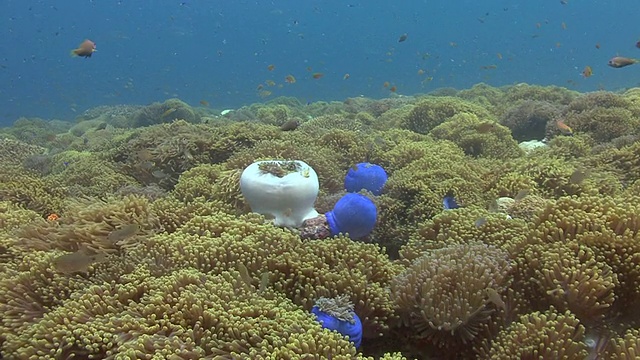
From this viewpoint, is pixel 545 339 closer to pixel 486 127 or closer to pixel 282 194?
pixel 282 194

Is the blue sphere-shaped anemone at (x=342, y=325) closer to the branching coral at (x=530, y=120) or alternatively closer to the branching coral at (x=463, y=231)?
the branching coral at (x=463, y=231)

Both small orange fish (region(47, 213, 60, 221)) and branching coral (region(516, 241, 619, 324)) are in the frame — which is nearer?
branching coral (region(516, 241, 619, 324))

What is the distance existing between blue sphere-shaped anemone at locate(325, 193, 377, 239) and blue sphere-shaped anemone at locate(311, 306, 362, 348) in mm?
1529

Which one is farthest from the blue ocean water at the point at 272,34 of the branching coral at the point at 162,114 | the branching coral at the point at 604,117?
the branching coral at the point at 604,117

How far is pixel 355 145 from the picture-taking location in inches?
270

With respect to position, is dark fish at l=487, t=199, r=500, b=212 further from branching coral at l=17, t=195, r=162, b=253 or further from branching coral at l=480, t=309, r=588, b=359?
branching coral at l=17, t=195, r=162, b=253

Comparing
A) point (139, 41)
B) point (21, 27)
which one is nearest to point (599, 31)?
point (139, 41)

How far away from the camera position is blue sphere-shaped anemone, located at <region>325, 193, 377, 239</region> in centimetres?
422

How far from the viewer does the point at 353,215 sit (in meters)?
4.22

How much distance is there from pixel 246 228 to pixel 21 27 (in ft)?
632

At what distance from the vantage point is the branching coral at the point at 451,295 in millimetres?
2676

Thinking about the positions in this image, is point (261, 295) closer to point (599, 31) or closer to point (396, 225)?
point (396, 225)

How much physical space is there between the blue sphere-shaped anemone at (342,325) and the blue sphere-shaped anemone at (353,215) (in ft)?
5.01

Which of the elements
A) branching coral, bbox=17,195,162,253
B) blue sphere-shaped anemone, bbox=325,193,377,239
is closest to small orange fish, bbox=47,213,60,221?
branching coral, bbox=17,195,162,253
